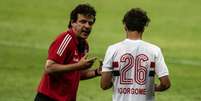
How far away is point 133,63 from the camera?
8.12m

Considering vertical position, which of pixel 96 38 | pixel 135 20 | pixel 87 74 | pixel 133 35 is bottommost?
pixel 96 38

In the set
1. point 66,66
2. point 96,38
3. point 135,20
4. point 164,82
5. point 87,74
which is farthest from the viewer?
point 96,38

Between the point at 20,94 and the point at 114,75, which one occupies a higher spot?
the point at 114,75

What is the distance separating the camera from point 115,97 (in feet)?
27.0

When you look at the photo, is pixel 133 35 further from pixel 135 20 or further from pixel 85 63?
pixel 85 63

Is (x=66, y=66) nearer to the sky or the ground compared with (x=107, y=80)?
nearer to the sky

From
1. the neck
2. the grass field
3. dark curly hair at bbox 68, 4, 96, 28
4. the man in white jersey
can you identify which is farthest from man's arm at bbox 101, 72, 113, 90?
the grass field

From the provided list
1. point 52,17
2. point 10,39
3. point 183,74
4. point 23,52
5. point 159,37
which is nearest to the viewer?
point 183,74

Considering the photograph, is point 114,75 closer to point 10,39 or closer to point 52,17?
point 10,39

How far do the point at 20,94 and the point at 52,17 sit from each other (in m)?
14.0

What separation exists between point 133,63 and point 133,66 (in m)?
0.03

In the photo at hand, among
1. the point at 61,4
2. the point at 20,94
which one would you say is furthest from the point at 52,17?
the point at 20,94

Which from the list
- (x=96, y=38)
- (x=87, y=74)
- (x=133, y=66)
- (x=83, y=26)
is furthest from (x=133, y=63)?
(x=96, y=38)

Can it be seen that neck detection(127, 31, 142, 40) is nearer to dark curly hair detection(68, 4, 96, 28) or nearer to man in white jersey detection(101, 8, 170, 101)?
man in white jersey detection(101, 8, 170, 101)
